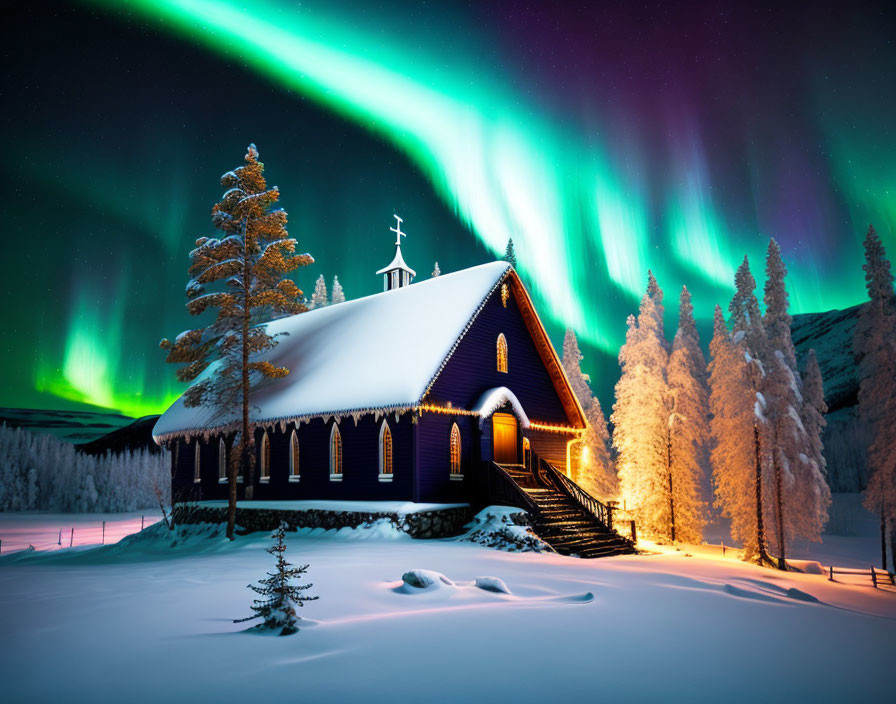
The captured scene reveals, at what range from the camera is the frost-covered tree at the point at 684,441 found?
121 ft

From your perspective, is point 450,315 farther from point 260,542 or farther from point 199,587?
point 199,587

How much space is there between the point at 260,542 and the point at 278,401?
22.9ft

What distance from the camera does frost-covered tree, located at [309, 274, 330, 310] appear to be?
71688 mm

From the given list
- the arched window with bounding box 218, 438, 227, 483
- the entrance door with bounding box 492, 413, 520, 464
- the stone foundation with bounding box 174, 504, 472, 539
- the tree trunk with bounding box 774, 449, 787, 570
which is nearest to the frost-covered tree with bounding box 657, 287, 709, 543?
the tree trunk with bounding box 774, 449, 787, 570

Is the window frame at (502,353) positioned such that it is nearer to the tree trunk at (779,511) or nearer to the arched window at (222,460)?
the arched window at (222,460)

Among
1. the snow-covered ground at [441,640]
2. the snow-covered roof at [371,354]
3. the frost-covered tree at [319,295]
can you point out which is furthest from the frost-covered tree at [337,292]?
the snow-covered ground at [441,640]

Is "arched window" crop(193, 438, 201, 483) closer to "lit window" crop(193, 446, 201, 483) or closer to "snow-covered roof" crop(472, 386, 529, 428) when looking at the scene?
"lit window" crop(193, 446, 201, 483)

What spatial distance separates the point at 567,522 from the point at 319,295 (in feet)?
175

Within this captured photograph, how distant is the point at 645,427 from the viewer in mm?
38094

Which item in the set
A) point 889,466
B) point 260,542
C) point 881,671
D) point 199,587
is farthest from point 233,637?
point 889,466

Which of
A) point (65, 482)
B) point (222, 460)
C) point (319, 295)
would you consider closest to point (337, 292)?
point (319, 295)

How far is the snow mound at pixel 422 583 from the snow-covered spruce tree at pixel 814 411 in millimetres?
28951

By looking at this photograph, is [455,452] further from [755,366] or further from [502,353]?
[755,366]

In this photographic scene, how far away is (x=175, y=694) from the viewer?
20.8 feet
